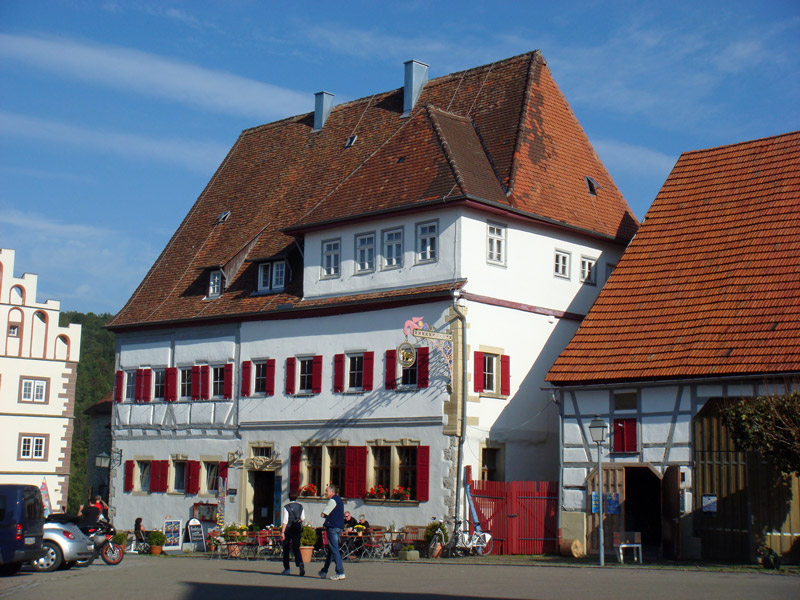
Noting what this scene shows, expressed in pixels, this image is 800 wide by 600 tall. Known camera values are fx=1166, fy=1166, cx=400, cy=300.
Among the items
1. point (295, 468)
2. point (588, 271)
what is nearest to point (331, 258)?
point (295, 468)

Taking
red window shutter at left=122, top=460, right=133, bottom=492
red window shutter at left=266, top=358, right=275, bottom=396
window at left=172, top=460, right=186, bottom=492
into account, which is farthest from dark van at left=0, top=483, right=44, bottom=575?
red window shutter at left=122, top=460, right=133, bottom=492

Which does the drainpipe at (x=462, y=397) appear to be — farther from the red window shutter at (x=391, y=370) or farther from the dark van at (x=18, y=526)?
the dark van at (x=18, y=526)

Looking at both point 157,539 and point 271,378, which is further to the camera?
point 271,378

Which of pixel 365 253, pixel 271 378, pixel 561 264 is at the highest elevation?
pixel 365 253

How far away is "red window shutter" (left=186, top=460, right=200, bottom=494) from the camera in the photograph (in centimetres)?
3644

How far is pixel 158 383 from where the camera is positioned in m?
39.0

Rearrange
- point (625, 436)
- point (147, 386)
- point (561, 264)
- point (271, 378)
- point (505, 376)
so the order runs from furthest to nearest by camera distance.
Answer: point (147, 386) < point (271, 378) < point (561, 264) < point (505, 376) < point (625, 436)

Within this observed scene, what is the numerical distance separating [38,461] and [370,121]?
31042 millimetres

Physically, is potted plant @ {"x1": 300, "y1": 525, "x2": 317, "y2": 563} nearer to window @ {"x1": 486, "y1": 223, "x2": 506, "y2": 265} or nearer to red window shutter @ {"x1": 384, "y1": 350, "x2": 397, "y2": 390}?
red window shutter @ {"x1": 384, "y1": 350, "x2": 397, "y2": 390}

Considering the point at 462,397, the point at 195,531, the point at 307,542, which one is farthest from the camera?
the point at 195,531

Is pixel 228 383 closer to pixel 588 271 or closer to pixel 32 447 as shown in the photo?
pixel 588 271

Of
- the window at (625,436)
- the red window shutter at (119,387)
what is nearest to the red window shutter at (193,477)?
the red window shutter at (119,387)

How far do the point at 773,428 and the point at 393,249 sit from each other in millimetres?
12921

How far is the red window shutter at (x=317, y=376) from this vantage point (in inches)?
1289
